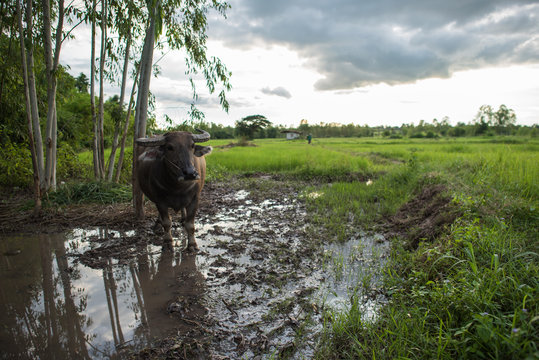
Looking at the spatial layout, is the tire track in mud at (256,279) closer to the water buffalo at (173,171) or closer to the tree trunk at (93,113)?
the water buffalo at (173,171)

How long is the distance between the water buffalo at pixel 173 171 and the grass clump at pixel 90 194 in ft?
6.70

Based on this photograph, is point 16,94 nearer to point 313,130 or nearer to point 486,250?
point 486,250

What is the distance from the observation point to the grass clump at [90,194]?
17.5 feet

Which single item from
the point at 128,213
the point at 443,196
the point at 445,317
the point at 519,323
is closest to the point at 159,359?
the point at 445,317

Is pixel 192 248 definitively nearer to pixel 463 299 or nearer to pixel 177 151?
pixel 177 151

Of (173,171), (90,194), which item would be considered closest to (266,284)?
(173,171)

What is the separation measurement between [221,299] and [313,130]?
66.4m

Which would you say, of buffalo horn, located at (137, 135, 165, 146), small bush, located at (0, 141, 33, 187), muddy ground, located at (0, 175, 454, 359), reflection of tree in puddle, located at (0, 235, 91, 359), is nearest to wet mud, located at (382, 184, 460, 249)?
muddy ground, located at (0, 175, 454, 359)

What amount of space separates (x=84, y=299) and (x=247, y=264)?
5.18 feet

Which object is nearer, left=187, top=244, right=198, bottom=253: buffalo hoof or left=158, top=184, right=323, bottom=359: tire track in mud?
left=158, top=184, right=323, bottom=359: tire track in mud

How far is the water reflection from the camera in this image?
208 cm

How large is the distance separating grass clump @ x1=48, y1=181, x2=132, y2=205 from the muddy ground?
0.29m

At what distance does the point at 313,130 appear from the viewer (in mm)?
67000

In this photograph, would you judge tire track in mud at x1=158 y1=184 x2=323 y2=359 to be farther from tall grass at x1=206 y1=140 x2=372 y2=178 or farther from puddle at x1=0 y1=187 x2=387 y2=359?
tall grass at x1=206 y1=140 x2=372 y2=178
